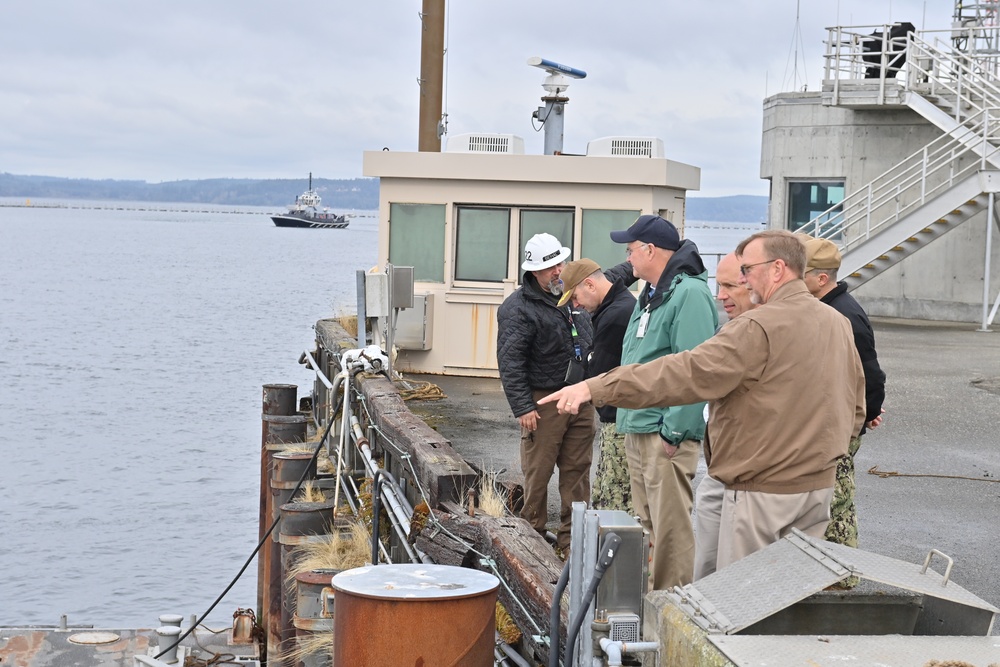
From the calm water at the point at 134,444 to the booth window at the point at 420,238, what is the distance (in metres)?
4.30

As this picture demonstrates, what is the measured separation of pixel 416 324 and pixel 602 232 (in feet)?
7.64

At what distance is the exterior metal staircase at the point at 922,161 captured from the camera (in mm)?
22156


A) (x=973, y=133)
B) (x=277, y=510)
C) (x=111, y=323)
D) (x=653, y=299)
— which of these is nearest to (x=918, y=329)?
(x=973, y=133)

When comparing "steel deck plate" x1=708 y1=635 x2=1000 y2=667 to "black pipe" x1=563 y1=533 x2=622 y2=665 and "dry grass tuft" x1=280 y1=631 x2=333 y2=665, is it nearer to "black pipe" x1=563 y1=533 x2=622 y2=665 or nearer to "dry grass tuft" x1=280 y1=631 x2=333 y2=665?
"black pipe" x1=563 y1=533 x2=622 y2=665

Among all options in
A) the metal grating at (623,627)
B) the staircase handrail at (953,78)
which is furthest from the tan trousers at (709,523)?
the staircase handrail at (953,78)

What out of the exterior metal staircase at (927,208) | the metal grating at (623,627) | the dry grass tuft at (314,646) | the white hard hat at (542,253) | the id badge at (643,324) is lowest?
the dry grass tuft at (314,646)

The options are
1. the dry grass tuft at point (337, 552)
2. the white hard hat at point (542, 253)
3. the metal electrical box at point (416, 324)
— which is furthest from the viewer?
the metal electrical box at point (416, 324)

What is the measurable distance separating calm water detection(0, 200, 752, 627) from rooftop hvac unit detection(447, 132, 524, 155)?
470 cm

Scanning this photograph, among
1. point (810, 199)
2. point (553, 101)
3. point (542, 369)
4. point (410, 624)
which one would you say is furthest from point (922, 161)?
point (410, 624)

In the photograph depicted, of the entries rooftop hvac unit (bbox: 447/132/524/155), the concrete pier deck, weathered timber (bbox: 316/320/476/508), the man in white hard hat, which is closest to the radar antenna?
rooftop hvac unit (bbox: 447/132/524/155)

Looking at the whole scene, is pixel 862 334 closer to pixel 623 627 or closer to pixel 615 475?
pixel 615 475

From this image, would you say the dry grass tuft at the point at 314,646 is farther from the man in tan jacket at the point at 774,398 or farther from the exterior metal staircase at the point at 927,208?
the exterior metal staircase at the point at 927,208

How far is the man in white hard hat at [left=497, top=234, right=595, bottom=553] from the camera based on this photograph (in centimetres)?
789

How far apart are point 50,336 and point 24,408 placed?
19249 millimetres
